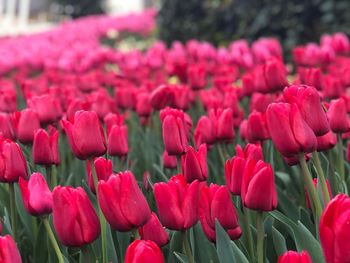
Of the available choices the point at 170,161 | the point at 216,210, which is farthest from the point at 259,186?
the point at 170,161

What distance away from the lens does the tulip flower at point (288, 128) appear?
4.91ft

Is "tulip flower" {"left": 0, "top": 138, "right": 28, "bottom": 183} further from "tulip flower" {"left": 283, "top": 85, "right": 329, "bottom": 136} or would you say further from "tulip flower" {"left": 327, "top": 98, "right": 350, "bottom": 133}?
"tulip flower" {"left": 327, "top": 98, "right": 350, "bottom": 133}

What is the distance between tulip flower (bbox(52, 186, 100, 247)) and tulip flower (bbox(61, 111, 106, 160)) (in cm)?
22

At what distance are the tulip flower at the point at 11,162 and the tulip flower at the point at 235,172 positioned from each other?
0.57 m

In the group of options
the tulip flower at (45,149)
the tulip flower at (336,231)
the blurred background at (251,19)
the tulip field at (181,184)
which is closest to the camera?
the tulip flower at (336,231)

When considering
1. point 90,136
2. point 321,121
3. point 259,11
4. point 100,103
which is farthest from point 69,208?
point 259,11

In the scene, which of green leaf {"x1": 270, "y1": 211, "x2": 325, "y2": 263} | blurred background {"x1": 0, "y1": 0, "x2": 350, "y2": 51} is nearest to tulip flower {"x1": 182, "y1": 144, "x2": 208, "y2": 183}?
green leaf {"x1": 270, "y1": 211, "x2": 325, "y2": 263}

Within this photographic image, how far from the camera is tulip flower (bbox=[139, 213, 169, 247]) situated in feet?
4.91

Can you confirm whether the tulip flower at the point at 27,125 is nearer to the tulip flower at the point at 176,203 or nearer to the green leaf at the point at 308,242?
the tulip flower at the point at 176,203

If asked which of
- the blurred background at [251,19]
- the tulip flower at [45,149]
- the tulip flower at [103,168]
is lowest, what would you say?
the tulip flower at [103,168]

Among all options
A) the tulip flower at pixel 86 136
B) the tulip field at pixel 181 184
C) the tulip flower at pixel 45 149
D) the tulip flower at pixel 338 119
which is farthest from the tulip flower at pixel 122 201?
the tulip flower at pixel 338 119

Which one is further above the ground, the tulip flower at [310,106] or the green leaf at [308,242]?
the tulip flower at [310,106]

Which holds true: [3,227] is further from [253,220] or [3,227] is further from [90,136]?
[253,220]

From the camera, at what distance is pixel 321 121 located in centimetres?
159
